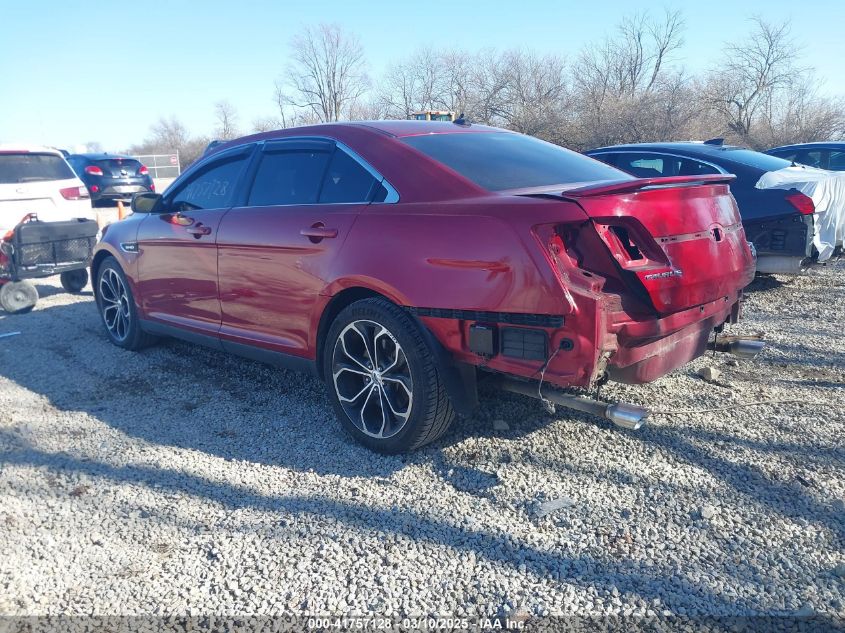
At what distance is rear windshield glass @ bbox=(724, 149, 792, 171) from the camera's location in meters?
6.96

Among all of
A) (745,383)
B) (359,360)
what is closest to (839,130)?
(745,383)

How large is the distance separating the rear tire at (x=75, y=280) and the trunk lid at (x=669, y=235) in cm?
747

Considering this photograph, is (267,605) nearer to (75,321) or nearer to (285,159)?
(285,159)

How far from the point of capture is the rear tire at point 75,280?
8.59 m

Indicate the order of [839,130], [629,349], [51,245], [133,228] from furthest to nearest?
[839,130], [51,245], [133,228], [629,349]

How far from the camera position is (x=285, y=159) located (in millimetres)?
4273

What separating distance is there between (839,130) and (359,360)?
1292 inches

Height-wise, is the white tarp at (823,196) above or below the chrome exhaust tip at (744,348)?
above

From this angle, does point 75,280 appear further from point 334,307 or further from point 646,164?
point 646,164

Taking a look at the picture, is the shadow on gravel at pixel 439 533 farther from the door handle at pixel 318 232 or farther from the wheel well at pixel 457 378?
the door handle at pixel 318 232

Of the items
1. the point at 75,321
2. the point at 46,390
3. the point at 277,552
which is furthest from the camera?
the point at 75,321

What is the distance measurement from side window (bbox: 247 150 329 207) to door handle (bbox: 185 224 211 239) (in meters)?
0.37

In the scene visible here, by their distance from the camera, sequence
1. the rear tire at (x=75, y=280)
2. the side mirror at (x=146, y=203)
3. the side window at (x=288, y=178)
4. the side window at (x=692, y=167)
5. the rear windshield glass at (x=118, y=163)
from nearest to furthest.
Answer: the side window at (x=288, y=178) → the side mirror at (x=146, y=203) → the side window at (x=692, y=167) → the rear tire at (x=75, y=280) → the rear windshield glass at (x=118, y=163)

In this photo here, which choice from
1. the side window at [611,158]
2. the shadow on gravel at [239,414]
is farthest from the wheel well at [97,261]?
the side window at [611,158]
